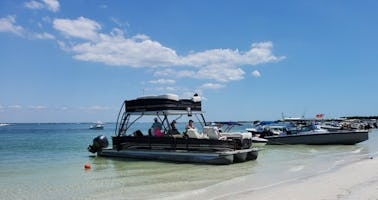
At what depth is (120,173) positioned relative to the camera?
15859 millimetres

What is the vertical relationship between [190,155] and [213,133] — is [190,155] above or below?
below

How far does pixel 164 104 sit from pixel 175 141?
5.73ft

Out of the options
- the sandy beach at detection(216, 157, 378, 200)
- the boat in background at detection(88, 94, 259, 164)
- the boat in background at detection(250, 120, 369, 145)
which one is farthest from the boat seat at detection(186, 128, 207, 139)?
the boat in background at detection(250, 120, 369, 145)

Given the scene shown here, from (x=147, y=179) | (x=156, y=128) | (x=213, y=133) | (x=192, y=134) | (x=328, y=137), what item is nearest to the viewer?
(x=147, y=179)

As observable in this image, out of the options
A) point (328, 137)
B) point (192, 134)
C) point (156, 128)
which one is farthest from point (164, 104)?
point (328, 137)

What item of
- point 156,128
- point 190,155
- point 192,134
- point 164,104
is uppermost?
point 164,104

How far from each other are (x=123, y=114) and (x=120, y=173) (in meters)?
5.67

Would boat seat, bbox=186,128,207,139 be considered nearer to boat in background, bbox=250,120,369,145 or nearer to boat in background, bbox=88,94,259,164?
boat in background, bbox=88,94,259,164

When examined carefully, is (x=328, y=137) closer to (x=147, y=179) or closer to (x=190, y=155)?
(x=190, y=155)

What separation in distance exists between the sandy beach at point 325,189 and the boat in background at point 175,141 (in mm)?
4868

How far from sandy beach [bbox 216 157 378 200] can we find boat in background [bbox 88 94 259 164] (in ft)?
16.0

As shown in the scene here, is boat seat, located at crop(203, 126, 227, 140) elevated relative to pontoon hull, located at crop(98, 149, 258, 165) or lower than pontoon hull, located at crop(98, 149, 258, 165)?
elevated

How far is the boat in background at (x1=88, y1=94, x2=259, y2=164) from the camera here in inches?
695

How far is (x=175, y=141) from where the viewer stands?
60.7 ft
